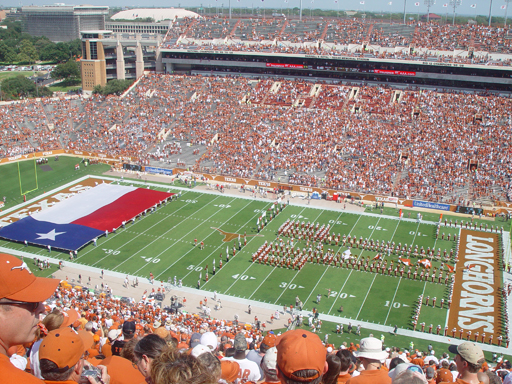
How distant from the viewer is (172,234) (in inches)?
1206

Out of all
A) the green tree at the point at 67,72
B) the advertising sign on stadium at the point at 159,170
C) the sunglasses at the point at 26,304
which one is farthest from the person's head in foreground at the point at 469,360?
the green tree at the point at 67,72

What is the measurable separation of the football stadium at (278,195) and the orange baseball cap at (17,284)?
681 centimetres

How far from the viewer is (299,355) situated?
12.8 ft

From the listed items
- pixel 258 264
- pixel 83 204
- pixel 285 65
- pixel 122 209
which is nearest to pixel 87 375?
pixel 258 264

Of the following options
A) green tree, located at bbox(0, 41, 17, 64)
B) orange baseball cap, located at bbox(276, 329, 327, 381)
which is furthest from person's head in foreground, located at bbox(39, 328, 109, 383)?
green tree, located at bbox(0, 41, 17, 64)

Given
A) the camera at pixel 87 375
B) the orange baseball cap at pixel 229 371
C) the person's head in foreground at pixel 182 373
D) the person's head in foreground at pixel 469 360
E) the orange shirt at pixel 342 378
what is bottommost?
the orange baseball cap at pixel 229 371

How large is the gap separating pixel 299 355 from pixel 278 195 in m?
32.7

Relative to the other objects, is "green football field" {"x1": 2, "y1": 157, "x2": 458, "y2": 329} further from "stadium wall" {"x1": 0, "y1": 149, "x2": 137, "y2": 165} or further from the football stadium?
"stadium wall" {"x1": 0, "y1": 149, "x2": 137, "y2": 165}

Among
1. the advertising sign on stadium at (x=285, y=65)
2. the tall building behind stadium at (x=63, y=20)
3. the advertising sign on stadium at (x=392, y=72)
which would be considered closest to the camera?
the advertising sign on stadium at (x=392, y=72)

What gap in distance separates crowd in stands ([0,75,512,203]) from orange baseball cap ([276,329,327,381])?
32887mm

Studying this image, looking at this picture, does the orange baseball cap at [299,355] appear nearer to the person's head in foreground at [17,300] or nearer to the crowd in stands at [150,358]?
the crowd in stands at [150,358]

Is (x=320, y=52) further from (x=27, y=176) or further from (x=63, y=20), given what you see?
(x=63, y=20)

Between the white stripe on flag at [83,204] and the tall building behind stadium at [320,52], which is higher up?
the tall building behind stadium at [320,52]

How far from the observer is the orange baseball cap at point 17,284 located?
3.49 m
